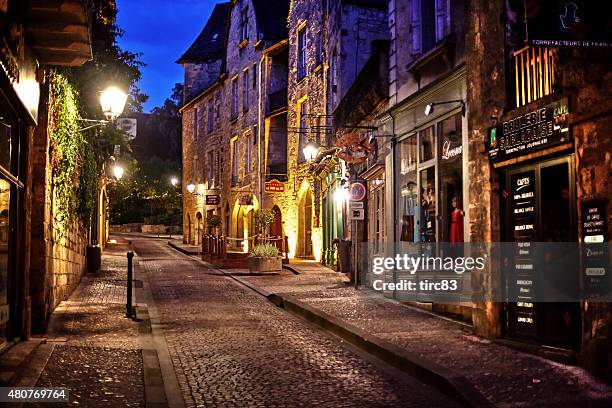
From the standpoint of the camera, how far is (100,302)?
43.3ft

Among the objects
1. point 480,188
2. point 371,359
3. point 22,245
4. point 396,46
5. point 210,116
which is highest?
point 210,116

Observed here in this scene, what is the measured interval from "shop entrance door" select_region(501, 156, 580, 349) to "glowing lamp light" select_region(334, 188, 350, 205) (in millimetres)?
11766

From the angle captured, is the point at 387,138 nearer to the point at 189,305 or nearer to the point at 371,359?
the point at 189,305

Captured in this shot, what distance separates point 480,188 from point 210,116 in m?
31.1

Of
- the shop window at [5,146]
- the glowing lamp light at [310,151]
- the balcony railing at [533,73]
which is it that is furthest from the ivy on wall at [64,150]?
the glowing lamp light at [310,151]

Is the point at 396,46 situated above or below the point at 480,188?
above

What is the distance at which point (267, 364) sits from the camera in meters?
7.91

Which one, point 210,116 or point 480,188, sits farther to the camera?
point 210,116

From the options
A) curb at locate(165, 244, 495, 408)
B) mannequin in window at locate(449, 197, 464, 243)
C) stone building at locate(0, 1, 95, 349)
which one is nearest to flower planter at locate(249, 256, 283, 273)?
curb at locate(165, 244, 495, 408)

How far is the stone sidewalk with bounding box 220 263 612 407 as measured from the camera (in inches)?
243

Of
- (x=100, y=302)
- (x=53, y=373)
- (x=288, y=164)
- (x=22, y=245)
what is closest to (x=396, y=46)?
(x=100, y=302)

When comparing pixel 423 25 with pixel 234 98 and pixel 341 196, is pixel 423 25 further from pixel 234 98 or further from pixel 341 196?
pixel 234 98

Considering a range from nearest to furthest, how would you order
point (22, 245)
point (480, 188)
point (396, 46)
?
point (22, 245) < point (480, 188) < point (396, 46)

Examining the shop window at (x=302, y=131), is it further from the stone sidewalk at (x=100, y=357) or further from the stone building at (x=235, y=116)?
the stone sidewalk at (x=100, y=357)
